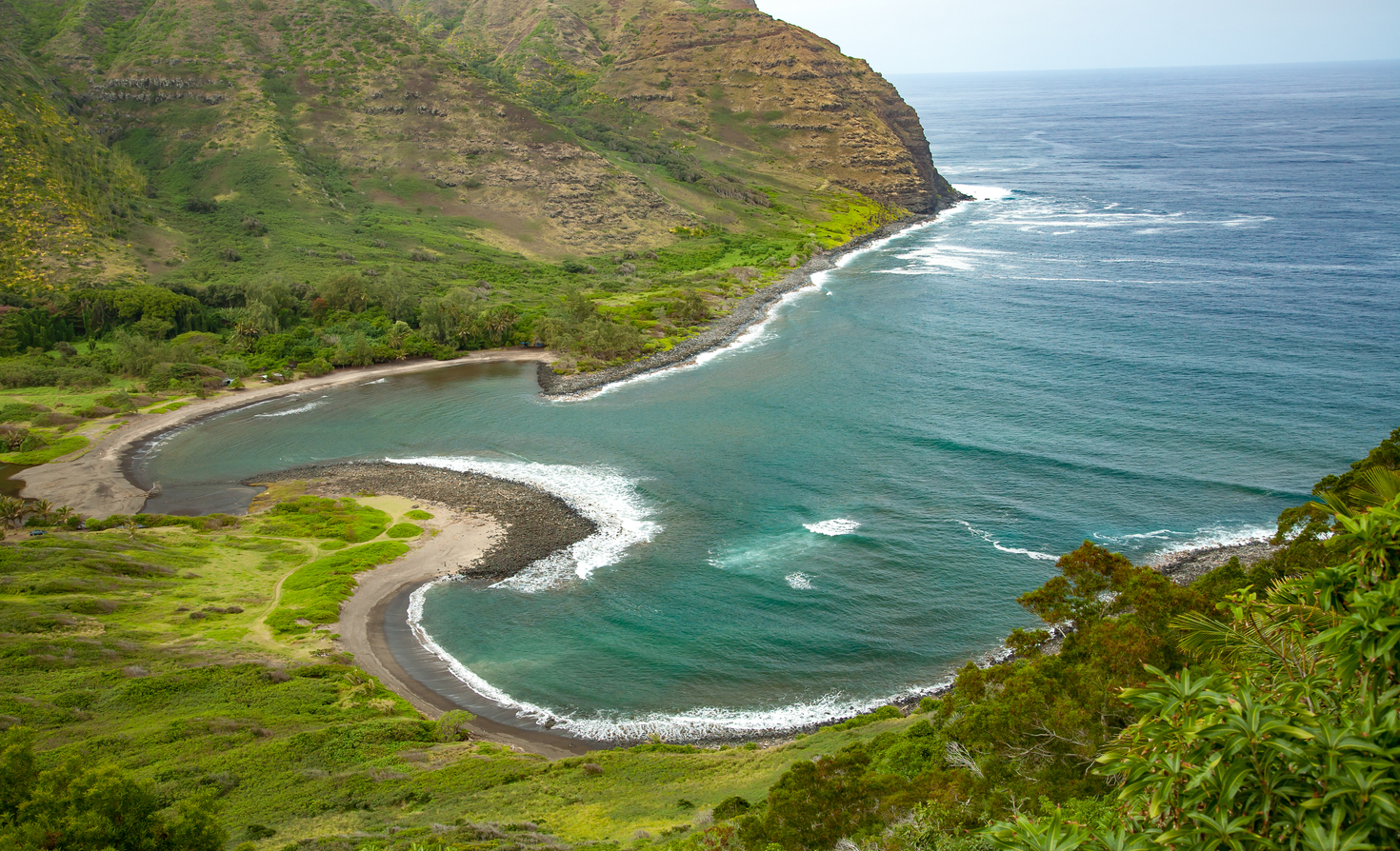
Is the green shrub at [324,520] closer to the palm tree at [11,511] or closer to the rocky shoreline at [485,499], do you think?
the rocky shoreline at [485,499]

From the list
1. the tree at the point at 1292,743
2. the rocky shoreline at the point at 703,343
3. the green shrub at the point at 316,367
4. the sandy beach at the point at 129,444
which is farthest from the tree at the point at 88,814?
the green shrub at the point at 316,367

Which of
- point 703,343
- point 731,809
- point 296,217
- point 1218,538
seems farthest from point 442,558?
point 296,217

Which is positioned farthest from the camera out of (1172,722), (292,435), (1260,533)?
(292,435)

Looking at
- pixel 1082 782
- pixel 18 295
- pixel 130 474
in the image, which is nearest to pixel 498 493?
pixel 130 474

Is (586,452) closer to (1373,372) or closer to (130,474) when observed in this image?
(130,474)

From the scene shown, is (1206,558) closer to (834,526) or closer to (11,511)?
(834,526)
